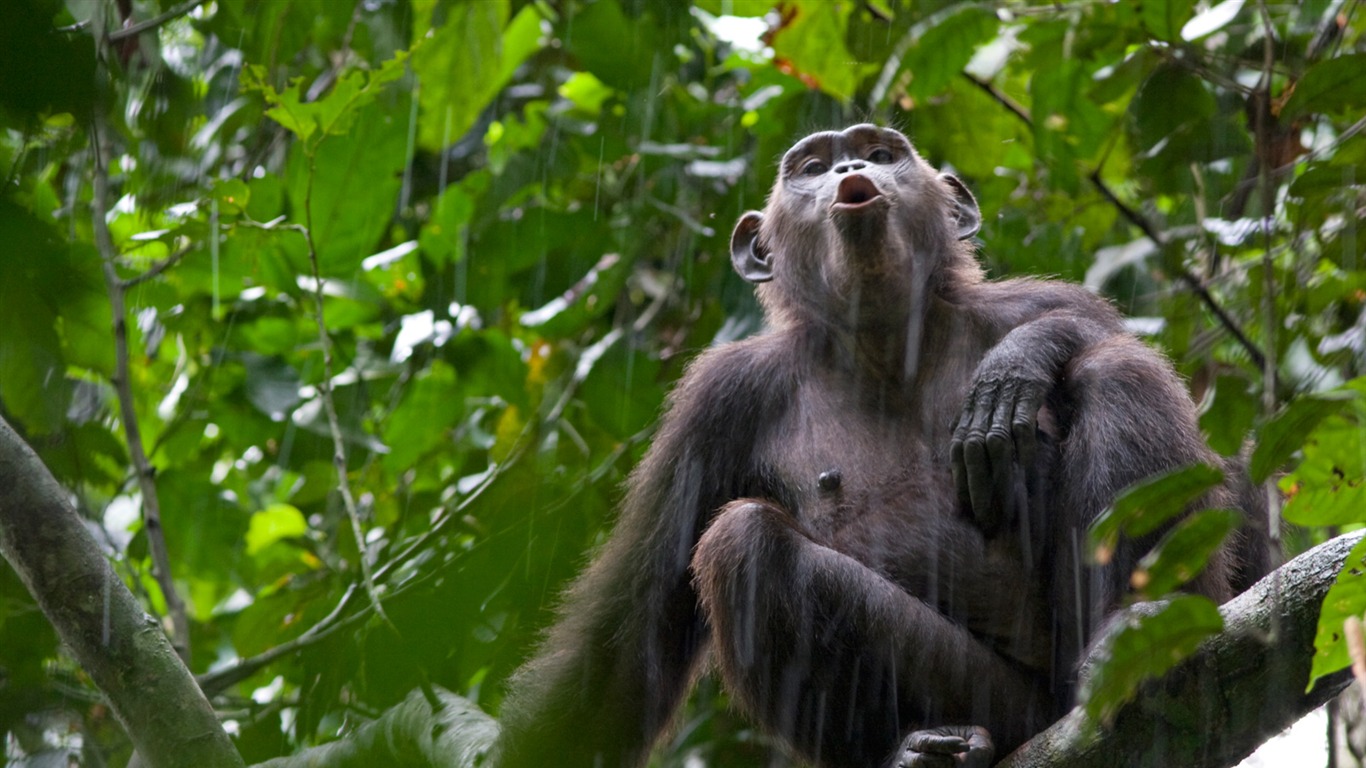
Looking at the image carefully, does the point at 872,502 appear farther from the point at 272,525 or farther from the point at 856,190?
the point at 272,525

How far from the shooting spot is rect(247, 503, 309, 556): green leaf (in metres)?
8.55

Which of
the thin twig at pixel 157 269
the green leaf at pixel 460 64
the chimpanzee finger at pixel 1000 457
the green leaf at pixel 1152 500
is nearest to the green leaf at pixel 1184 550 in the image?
the green leaf at pixel 1152 500

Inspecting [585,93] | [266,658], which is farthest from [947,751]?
[585,93]

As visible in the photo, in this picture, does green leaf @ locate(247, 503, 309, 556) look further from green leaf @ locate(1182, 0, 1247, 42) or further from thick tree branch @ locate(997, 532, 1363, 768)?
thick tree branch @ locate(997, 532, 1363, 768)

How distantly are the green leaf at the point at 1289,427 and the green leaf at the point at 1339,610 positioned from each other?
0.71 feet

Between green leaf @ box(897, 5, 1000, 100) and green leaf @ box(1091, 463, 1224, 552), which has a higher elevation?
green leaf @ box(897, 5, 1000, 100)

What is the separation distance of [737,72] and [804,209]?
9.51 feet

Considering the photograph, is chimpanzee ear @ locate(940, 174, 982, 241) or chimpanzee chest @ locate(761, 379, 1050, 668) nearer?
chimpanzee chest @ locate(761, 379, 1050, 668)

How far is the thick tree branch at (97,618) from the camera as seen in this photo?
3.47 metres

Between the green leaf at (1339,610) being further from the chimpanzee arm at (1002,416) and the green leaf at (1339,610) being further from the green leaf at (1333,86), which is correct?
the green leaf at (1333,86)

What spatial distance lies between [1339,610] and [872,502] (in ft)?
7.58

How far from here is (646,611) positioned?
4938mm

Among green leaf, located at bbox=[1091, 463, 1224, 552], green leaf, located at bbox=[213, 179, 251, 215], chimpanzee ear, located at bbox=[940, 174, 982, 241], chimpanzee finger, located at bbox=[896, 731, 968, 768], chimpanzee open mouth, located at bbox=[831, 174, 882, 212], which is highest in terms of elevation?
chimpanzee ear, located at bbox=[940, 174, 982, 241]

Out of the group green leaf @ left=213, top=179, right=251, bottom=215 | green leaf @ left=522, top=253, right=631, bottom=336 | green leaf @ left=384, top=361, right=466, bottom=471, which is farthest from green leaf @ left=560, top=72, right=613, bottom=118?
green leaf @ left=213, top=179, right=251, bottom=215
